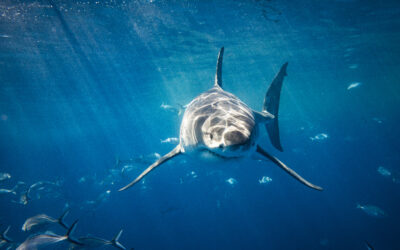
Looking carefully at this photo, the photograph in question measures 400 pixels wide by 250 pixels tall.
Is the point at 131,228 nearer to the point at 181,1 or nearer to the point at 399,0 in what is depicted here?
the point at 181,1

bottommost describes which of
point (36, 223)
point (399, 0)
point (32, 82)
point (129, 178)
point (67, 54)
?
point (129, 178)

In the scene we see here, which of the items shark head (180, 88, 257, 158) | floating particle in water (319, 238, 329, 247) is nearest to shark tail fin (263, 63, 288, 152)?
shark head (180, 88, 257, 158)

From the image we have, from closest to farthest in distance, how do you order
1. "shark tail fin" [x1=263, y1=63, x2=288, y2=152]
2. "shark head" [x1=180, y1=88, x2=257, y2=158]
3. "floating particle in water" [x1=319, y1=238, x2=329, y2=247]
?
1. "shark head" [x1=180, y1=88, x2=257, y2=158]
2. "shark tail fin" [x1=263, y1=63, x2=288, y2=152]
3. "floating particle in water" [x1=319, y1=238, x2=329, y2=247]

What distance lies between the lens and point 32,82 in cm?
1953

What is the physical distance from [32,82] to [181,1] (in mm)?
18232

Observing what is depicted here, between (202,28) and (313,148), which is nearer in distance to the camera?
(202,28)

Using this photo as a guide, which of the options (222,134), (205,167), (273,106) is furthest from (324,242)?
(222,134)

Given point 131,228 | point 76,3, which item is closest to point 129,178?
point 131,228

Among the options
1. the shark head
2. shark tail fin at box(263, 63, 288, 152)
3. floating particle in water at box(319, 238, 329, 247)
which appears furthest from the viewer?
floating particle in water at box(319, 238, 329, 247)

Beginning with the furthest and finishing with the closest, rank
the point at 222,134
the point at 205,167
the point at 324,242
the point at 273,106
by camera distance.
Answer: the point at 324,242 → the point at 205,167 → the point at 273,106 → the point at 222,134

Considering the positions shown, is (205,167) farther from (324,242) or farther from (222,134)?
(324,242)

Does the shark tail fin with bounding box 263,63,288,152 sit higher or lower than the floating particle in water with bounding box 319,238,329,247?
higher

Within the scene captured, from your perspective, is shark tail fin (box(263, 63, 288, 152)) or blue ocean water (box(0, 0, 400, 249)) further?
blue ocean water (box(0, 0, 400, 249))

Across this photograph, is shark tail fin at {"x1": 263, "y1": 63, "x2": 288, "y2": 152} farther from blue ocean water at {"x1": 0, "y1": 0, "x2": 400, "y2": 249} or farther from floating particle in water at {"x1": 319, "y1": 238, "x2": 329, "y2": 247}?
floating particle in water at {"x1": 319, "y1": 238, "x2": 329, "y2": 247}
